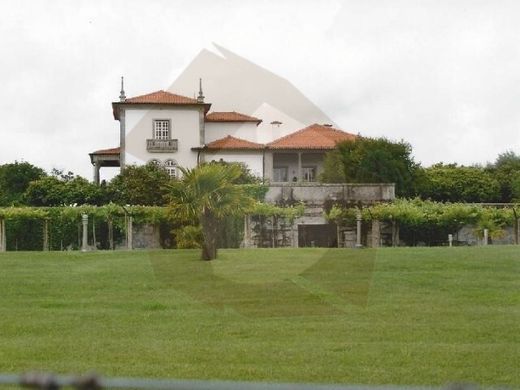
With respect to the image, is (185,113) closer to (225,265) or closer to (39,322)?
(225,265)

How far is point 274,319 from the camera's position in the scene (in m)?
10.1

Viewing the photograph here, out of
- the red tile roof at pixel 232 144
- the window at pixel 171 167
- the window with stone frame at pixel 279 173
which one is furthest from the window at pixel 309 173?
the window at pixel 171 167

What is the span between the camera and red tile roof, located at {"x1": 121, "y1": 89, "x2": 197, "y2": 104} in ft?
175

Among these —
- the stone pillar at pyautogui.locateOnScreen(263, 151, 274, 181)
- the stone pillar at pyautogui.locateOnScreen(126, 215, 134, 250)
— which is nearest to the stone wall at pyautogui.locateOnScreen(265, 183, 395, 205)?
the stone pillar at pyautogui.locateOnScreen(126, 215, 134, 250)

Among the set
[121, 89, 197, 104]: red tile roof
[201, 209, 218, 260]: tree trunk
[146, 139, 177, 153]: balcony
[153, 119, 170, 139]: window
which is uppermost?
[121, 89, 197, 104]: red tile roof

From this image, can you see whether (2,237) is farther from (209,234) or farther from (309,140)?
(309,140)

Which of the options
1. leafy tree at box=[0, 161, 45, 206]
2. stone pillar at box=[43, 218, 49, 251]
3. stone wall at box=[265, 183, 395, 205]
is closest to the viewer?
stone pillar at box=[43, 218, 49, 251]

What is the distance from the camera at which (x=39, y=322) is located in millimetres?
10148

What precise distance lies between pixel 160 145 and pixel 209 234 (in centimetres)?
3575

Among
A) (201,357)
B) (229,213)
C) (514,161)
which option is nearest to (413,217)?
(229,213)

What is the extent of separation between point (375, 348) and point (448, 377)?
4.43ft

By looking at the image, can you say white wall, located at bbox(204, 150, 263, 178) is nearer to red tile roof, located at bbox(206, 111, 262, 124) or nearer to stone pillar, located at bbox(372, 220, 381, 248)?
red tile roof, located at bbox(206, 111, 262, 124)

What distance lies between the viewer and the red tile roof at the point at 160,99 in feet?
175

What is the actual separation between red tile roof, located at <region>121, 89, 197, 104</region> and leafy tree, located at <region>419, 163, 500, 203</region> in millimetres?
17648
